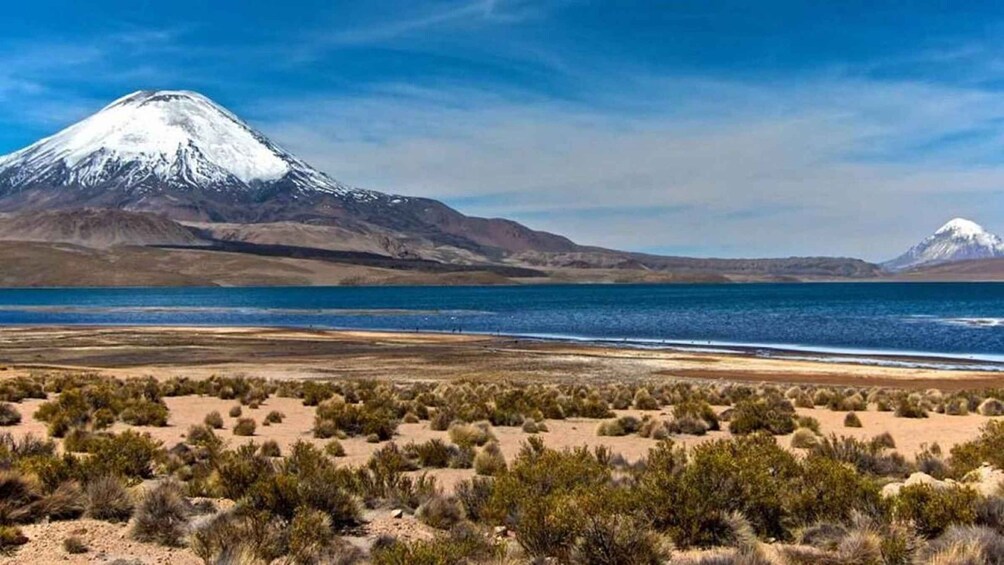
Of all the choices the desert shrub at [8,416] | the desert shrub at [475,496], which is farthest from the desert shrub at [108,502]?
the desert shrub at [8,416]

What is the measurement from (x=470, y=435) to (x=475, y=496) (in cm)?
619

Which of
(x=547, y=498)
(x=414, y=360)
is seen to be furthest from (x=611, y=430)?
(x=414, y=360)

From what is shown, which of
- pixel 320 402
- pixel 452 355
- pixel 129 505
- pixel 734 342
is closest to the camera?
pixel 129 505

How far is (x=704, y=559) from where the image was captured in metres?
7.85

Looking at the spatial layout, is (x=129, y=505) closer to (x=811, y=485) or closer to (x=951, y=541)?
(x=811, y=485)

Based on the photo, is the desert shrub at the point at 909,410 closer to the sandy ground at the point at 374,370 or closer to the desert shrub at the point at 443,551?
the sandy ground at the point at 374,370

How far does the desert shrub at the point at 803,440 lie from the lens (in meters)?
16.4

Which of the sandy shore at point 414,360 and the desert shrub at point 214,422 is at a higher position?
the desert shrub at point 214,422

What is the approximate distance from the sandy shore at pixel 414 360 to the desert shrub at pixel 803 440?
1707 centimetres

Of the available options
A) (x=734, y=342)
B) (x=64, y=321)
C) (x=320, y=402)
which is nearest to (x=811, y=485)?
(x=320, y=402)

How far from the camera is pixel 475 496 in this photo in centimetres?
1055

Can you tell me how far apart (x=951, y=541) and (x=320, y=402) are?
17613mm

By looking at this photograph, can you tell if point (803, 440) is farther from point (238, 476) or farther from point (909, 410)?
point (238, 476)

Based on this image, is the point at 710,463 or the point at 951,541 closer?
the point at 951,541
